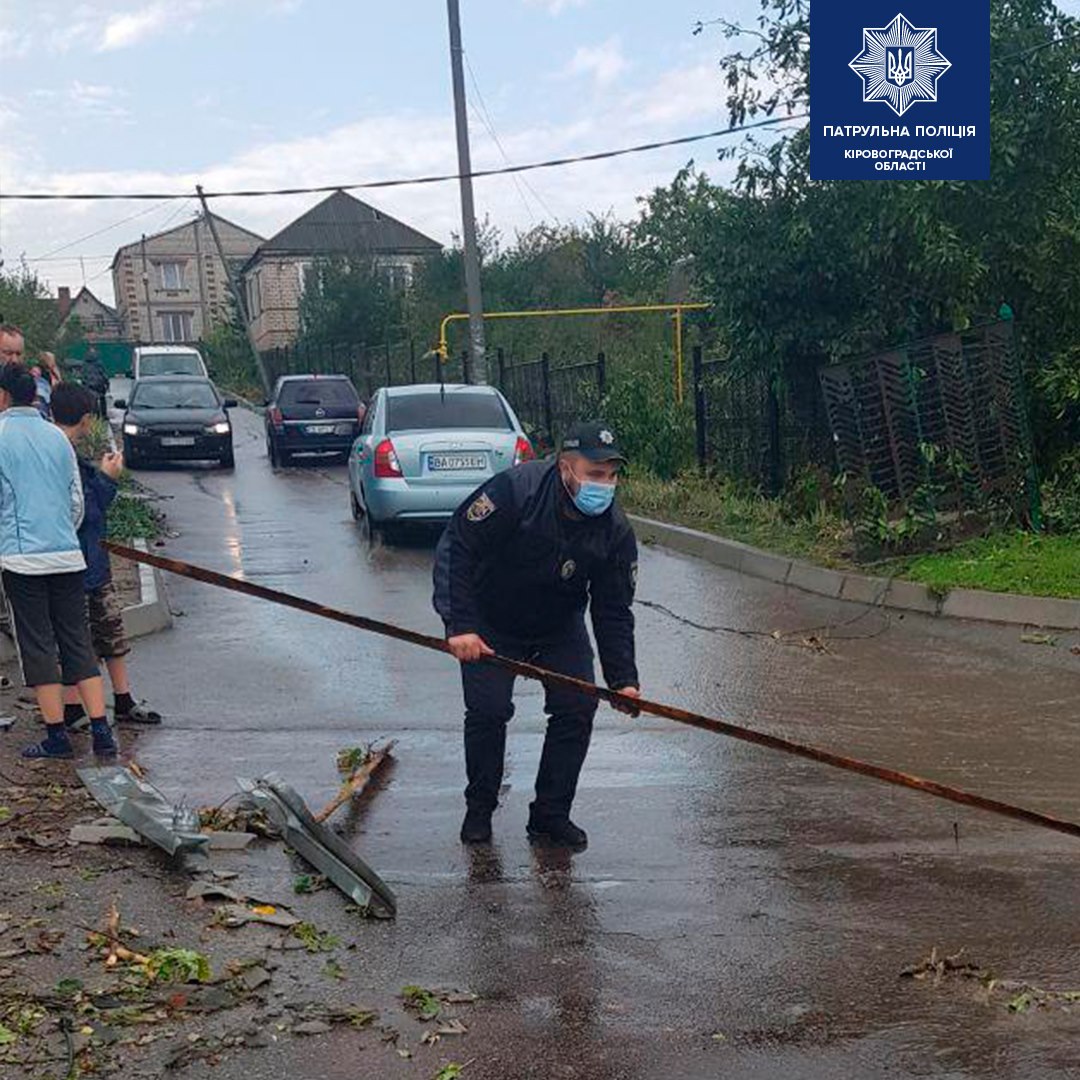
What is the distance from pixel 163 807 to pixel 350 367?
35892 mm

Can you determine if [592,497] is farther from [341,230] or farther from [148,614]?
[341,230]

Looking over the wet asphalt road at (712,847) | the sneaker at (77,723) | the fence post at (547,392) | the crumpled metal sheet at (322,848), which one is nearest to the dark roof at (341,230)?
the fence post at (547,392)

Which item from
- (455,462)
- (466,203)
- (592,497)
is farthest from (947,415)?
(466,203)

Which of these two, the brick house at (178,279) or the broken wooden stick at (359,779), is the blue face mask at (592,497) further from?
the brick house at (178,279)

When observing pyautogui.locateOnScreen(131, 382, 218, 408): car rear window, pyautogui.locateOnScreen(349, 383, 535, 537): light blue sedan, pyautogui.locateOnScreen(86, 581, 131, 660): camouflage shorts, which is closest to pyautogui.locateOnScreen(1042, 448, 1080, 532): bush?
pyautogui.locateOnScreen(349, 383, 535, 537): light blue sedan

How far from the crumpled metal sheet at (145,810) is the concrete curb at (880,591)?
5959mm

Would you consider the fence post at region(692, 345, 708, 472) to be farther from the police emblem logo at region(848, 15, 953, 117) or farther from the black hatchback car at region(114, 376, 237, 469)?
the black hatchback car at region(114, 376, 237, 469)

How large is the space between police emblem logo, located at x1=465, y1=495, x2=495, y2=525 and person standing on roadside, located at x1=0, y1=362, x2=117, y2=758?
221cm

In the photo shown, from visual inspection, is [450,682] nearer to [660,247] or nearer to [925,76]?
[925,76]

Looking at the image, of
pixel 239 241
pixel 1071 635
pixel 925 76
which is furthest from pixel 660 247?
pixel 239 241

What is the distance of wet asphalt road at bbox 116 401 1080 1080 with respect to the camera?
12.9ft

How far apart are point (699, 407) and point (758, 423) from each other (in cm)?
110

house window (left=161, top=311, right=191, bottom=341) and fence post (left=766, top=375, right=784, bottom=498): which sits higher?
house window (left=161, top=311, right=191, bottom=341)

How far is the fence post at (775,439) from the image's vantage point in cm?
1491
